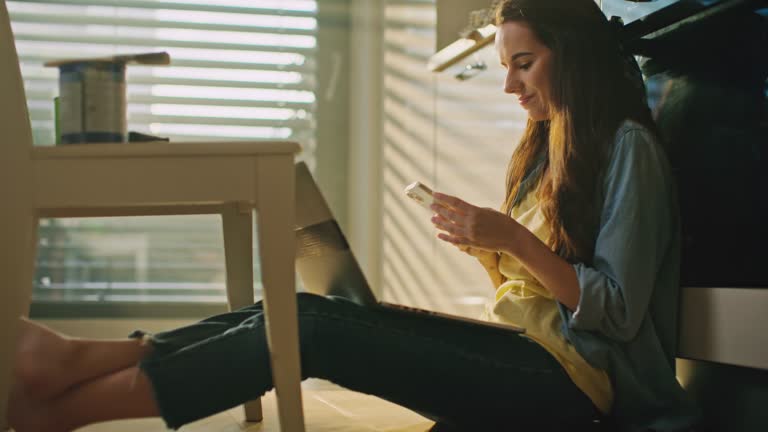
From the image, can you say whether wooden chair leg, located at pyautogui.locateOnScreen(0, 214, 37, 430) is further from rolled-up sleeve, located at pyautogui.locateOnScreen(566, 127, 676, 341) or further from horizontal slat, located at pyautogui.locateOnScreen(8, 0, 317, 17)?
horizontal slat, located at pyautogui.locateOnScreen(8, 0, 317, 17)

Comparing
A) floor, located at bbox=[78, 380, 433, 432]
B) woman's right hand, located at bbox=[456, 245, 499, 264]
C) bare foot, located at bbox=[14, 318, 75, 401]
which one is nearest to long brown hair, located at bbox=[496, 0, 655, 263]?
woman's right hand, located at bbox=[456, 245, 499, 264]

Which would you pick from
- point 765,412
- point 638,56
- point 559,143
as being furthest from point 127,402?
point 638,56

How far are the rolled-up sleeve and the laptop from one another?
11cm

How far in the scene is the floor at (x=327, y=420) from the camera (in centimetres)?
150

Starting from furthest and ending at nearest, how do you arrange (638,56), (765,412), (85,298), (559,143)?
(85,298) < (638,56) < (559,143) < (765,412)

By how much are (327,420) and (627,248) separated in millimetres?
761

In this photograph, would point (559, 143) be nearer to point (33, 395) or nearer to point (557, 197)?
point (557, 197)

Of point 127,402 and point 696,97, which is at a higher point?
point 696,97

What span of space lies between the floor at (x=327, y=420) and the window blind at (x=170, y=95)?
1.07 meters

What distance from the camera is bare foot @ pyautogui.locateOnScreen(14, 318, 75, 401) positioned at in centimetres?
101

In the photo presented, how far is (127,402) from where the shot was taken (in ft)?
3.21

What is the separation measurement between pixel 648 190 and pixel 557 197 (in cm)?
13

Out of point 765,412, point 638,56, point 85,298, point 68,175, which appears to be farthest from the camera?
point 85,298

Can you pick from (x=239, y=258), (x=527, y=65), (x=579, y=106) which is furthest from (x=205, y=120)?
(x=579, y=106)
